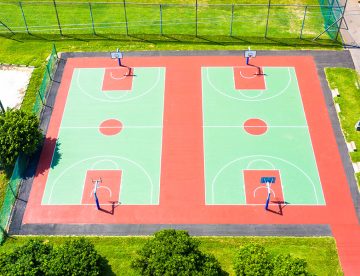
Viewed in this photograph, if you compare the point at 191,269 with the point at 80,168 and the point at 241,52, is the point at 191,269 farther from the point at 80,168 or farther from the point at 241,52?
the point at 241,52

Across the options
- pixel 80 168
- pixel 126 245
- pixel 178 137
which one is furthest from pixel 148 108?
pixel 126 245

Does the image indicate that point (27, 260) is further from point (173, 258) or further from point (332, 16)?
point (332, 16)

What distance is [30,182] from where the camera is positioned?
30781 millimetres

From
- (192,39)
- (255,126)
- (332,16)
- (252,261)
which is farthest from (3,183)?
(332,16)

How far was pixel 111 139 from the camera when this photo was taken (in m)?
33.2

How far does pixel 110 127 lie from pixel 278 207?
43.7 feet

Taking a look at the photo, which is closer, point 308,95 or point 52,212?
point 52,212

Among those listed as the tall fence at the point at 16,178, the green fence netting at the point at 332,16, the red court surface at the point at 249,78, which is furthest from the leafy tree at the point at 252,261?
the green fence netting at the point at 332,16

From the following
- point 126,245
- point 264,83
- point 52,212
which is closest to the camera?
point 126,245

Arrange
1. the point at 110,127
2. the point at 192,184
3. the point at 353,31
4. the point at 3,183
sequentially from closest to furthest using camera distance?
the point at 192,184
the point at 3,183
the point at 110,127
the point at 353,31

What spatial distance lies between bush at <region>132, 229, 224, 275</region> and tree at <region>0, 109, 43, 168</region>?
11.7 m

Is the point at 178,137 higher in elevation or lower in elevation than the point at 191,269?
higher

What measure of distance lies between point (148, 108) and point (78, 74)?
7333 mm

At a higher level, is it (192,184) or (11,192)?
(192,184)
